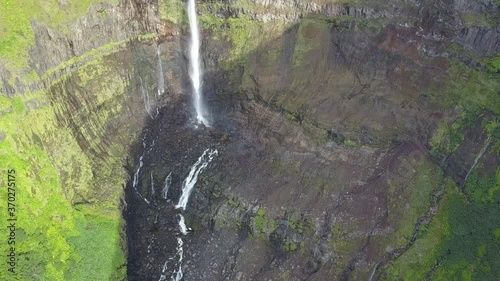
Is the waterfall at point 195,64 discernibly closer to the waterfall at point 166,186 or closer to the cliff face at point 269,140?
the cliff face at point 269,140

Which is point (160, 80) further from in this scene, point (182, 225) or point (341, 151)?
point (341, 151)

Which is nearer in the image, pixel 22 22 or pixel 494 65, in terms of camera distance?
pixel 494 65

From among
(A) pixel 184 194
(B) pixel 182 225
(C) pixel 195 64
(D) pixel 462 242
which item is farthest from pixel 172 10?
(D) pixel 462 242

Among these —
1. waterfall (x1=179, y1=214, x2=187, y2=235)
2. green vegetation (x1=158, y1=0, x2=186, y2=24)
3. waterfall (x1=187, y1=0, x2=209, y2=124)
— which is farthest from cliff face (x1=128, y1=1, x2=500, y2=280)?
green vegetation (x1=158, y1=0, x2=186, y2=24)

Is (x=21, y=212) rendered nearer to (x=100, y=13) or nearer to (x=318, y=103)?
(x=100, y=13)

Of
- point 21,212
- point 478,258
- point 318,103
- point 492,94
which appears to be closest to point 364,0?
point 318,103

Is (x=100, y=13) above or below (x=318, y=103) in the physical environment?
above
